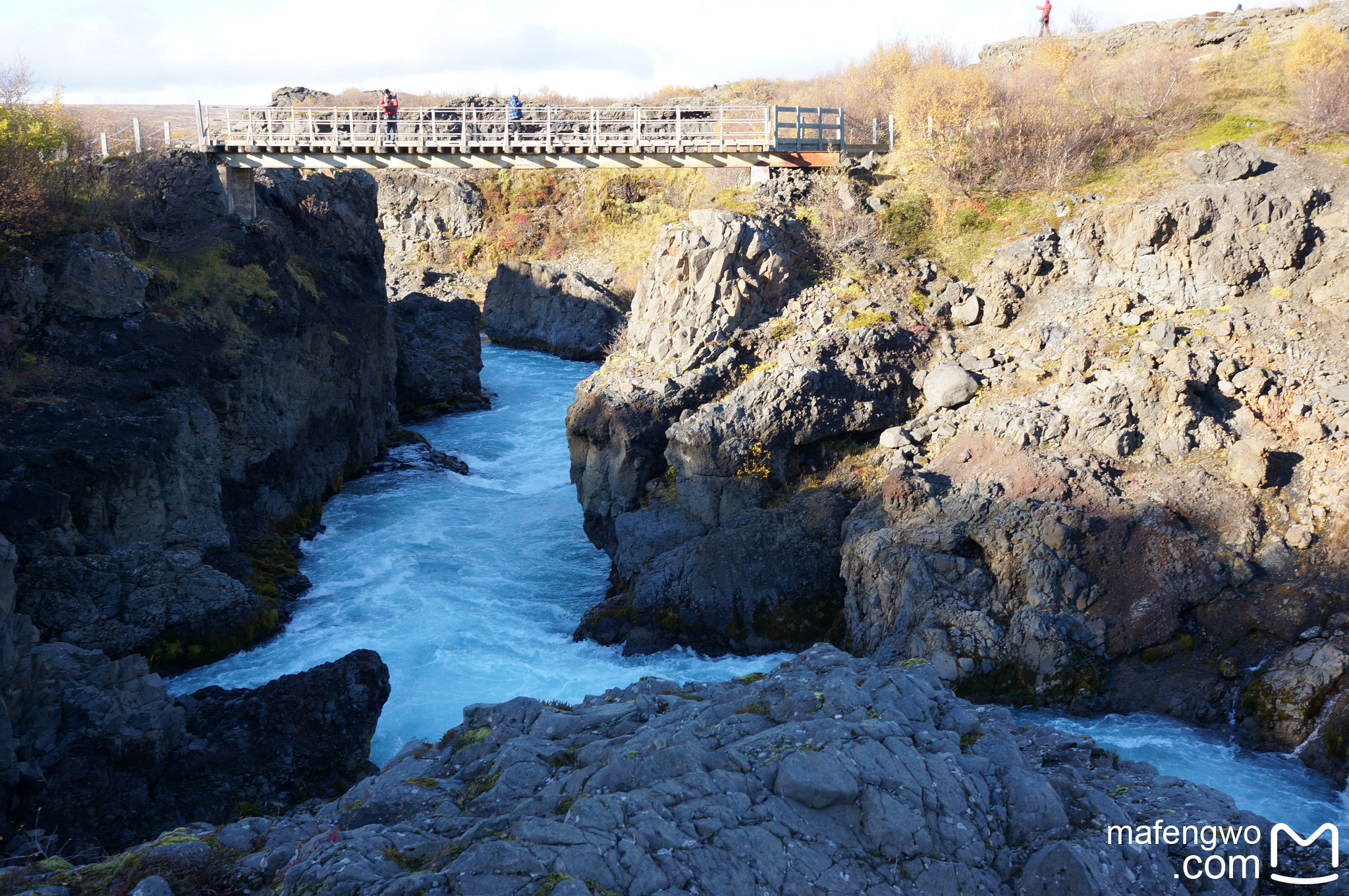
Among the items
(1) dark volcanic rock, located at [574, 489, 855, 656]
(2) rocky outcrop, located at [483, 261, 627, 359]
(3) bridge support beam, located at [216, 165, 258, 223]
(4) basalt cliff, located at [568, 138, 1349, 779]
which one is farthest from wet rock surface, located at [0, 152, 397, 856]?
(2) rocky outcrop, located at [483, 261, 627, 359]

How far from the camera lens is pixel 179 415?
68.0 ft

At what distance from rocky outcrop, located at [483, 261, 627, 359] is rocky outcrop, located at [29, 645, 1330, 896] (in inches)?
1367

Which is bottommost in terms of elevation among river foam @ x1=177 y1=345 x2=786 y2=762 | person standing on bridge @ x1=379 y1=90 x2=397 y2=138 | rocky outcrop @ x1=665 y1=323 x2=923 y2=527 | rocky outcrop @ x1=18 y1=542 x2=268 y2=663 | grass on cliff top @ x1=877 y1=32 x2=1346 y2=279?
river foam @ x1=177 y1=345 x2=786 y2=762

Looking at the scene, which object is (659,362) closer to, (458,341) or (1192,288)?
(1192,288)

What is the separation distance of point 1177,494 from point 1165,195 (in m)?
8.21

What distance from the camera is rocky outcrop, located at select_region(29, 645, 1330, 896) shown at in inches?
290

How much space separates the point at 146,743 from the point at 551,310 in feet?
116

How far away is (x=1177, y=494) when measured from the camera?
16.8m

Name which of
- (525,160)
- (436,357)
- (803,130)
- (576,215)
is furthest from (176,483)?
(576,215)

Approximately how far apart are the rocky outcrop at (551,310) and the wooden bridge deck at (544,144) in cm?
1721

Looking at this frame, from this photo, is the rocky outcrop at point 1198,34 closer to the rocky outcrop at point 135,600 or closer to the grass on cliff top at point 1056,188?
the grass on cliff top at point 1056,188

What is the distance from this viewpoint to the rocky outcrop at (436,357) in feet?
123

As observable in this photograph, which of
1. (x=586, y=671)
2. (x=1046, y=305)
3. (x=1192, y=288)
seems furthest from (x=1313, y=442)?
(x=586, y=671)

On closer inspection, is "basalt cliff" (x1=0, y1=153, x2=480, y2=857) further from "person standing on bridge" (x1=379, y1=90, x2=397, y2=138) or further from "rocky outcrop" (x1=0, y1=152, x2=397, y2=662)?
"person standing on bridge" (x1=379, y1=90, x2=397, y2=138)
